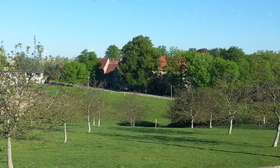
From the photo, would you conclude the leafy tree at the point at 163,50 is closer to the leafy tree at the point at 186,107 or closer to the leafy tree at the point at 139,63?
the leafy tree at the point at 139,63

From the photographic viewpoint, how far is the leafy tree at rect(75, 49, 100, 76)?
115000 mm

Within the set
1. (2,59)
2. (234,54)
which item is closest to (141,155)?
(2,59)

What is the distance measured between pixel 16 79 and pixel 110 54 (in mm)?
158290

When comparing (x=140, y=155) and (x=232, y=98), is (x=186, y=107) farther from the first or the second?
(x=140, y=155)

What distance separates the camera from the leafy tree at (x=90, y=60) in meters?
115

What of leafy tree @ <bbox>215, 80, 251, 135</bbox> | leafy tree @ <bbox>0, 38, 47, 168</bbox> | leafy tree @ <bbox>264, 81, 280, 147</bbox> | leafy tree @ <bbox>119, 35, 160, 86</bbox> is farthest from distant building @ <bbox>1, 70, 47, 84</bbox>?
leafy tree @ <bbox>119, 35, 160, 86</bbox>

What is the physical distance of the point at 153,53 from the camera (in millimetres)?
93688

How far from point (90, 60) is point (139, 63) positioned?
33.3 meters

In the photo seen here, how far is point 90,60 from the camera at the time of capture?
120 metres

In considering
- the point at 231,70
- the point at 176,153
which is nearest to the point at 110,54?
the point at 231,70

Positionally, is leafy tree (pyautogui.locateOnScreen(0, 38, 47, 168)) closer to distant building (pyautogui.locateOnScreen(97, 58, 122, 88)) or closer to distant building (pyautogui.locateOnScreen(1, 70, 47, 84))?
distant building (pyautogui.locateOnScreen(1, 70, 47, 84))

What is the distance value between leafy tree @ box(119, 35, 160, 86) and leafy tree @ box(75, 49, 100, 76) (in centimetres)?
2421

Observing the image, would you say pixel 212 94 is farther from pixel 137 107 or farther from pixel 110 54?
pixel 110 54

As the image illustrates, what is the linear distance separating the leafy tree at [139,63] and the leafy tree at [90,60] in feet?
79.4
